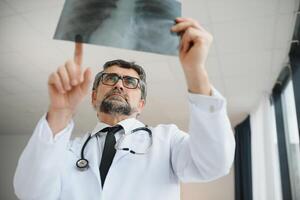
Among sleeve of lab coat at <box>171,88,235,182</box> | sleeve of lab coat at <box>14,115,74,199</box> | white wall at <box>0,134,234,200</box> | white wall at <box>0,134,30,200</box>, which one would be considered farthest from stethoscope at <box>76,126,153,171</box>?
white wall at <box>0,134,30,200</box>

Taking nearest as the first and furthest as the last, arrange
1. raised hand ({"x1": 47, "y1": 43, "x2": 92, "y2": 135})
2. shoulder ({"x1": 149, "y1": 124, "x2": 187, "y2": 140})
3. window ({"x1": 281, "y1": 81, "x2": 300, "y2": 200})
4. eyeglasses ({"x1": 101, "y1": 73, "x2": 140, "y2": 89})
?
raised hand ({"x1": 47, "y1": 43, "x2": 92, "y2": 135}) < shoulder ({"x1": 149, "y1": 124, "x2": 187, "y2": 140}) < eyeglasses ({"x1": 101, "y1": 73, "x2": 140, "y2": 89}) < window ({"x1": 281, "y1": 81, "x2": 300, "y2": 200})

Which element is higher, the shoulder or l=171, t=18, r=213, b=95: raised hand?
l=171, t=18, r=213, b=95: raised hand

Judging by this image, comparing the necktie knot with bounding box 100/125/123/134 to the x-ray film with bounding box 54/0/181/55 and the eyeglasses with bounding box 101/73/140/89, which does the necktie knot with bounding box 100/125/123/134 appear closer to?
the eyeglasses with bounding box 101/73/140/89

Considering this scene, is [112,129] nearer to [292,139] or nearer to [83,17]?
[83,17]

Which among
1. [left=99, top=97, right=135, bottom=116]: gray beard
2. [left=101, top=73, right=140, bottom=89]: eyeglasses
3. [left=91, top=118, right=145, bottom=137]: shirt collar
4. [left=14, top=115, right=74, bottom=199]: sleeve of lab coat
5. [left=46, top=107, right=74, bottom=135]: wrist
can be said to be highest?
[left=101, top=73, right=140, bottom=89]: eyeglasses

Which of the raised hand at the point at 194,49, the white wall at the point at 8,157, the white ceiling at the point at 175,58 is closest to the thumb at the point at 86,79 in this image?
the raised hand at the point at 194,49

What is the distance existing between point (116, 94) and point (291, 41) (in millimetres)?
2051

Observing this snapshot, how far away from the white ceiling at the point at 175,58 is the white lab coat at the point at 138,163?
1.49 m

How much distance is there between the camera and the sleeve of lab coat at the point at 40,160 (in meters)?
0.81

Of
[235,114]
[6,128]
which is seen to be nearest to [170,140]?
[235,114]

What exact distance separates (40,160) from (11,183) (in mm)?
6464

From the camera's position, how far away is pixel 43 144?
802 millimetres

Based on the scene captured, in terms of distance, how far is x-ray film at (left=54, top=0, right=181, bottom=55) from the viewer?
2.52 ft

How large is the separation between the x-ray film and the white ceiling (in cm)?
148
